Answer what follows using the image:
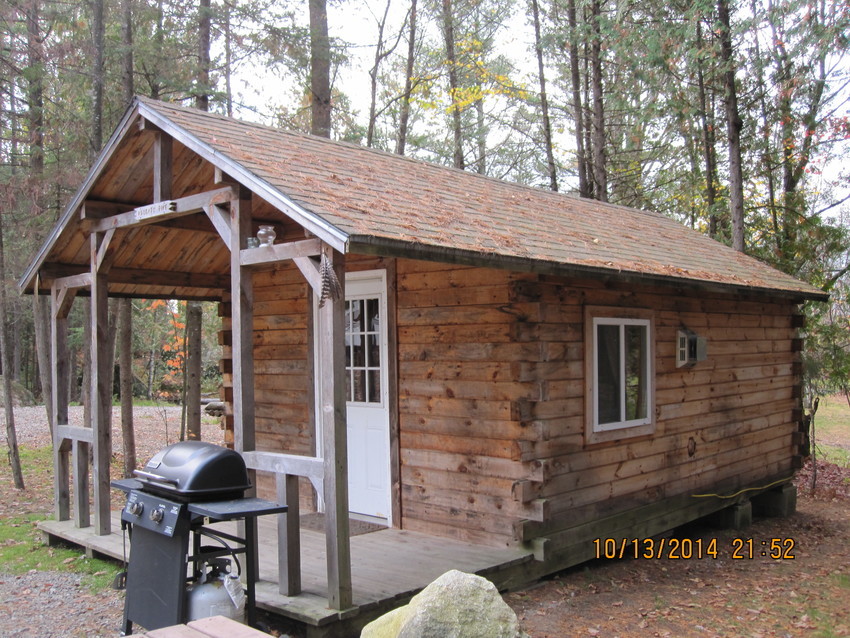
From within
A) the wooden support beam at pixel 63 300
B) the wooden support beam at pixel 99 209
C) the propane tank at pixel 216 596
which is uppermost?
the wooden support beam at pixel 99 209

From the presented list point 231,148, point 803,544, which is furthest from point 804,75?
point 231,148

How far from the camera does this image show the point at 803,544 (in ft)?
30.0

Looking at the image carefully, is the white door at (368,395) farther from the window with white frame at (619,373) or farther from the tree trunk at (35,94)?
the tree trunk at (35,94)

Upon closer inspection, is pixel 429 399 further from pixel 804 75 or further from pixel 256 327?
pixel 804 75

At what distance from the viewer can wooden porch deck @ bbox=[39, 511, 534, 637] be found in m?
4.94

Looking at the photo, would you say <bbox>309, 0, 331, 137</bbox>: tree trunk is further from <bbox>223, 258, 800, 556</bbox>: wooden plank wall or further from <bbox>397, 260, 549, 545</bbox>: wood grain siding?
<bbox>397, 260, 549, 545</bbox>: wood grain siding

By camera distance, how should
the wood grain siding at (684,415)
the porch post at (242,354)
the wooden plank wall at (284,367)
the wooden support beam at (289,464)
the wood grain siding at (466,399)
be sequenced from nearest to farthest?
the wooden support beam at (289,464) < the porch post at (242,354) < the wood grain siding at (466,399) < the wood grain siding at (684,415) < the wooden plank wall at (284,367)

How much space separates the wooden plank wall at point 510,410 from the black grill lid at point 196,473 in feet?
7.96

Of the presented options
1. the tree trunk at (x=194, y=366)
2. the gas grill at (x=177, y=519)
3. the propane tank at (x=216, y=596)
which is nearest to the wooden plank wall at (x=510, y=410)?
the gas grill at (x=177, y=519)

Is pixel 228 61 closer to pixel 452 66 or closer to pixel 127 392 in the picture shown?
pixel 452 66

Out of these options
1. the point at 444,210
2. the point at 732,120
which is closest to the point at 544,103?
the point at 732,120

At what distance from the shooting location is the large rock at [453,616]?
3875 millimetres

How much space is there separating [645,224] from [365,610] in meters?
7.95

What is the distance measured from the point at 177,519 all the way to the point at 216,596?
1.70 feet
